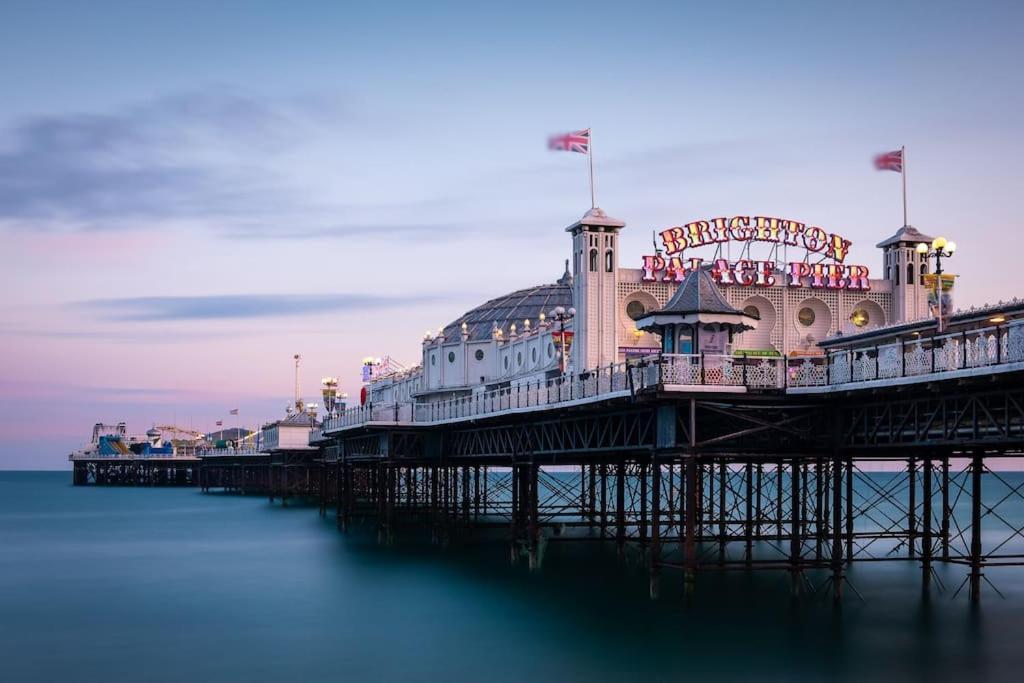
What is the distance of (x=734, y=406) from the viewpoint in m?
40.6

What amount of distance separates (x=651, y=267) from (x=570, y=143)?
12.5m

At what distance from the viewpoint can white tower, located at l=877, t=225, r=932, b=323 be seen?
7544 cm

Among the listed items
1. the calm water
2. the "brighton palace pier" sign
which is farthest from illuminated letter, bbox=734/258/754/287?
the calm water

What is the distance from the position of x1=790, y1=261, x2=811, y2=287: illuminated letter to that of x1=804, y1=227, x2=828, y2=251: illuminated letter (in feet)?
4.44

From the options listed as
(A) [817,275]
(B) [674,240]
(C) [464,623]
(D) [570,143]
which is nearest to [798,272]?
(A) [817,275]

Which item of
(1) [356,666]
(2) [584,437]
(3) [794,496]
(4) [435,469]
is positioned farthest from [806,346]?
(1) [356,666]

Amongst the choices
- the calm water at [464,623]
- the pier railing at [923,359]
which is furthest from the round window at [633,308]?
the pier railing at [923,359]

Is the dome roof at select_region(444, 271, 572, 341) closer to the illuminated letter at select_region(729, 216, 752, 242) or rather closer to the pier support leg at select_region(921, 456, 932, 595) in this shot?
the illuminated letter at select_region(729, 216, 752, 242)

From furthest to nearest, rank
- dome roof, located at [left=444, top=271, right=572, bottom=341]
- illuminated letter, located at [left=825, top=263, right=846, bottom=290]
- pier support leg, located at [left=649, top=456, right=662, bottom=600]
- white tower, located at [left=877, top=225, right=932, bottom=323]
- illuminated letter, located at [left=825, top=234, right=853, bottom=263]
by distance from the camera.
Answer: dome roof, located at [left=444, top=271, right=572, bottom=341], illuminated letter, located at [left=825, top=234, right=853, bottom=263], illuminated letter, located at [left=825, top=263, right=846, bottom=290], white tower, located at [left=877, top=225, right=932, bottom=323], pier support leg, located at [left=649, top=456, right=662, bottom=600]

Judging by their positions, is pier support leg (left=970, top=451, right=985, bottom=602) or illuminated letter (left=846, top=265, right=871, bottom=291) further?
illuminated letter (left=846, top=265, right=871, bottom=291)

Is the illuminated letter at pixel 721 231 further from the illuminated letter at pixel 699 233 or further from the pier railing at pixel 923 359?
the pier railing at pixel 923 359

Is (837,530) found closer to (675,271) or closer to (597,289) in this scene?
(597,289)

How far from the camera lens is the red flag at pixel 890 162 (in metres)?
63.6

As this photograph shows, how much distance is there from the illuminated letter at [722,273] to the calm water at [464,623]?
776 inches
